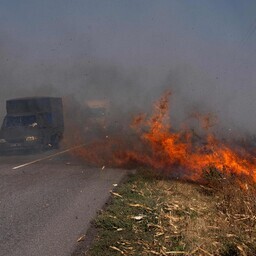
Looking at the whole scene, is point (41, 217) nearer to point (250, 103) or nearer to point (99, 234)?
point (99, 234)

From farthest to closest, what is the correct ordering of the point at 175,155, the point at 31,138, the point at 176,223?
the point at 31,138
the point at 175,155
the point at 176,223

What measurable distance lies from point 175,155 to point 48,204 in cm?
631

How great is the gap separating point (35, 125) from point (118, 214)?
13.6m

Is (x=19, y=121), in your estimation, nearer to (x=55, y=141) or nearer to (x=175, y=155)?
(x=55, y=141)

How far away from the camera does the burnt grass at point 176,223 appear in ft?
17.8

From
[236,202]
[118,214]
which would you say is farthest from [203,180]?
[118,214]

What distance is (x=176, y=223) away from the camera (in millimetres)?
6539

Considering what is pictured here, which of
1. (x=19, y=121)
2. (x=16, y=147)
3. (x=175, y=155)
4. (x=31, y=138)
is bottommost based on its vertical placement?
(x=16, y=147)

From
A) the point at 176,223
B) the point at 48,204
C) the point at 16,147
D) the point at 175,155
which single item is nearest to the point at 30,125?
the point at 16,147

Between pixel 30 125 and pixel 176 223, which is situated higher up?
pixel 176 223

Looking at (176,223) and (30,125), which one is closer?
(176,223)

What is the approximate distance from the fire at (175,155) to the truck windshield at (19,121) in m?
3.53

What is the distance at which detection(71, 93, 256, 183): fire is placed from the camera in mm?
11289

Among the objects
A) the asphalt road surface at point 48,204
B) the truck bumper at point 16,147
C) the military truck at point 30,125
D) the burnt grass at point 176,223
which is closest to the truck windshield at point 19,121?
the military truck at point 30,125
